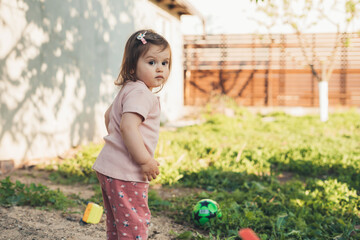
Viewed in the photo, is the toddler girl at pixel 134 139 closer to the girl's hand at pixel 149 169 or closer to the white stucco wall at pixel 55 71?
the girl's hand at pixel 149 169

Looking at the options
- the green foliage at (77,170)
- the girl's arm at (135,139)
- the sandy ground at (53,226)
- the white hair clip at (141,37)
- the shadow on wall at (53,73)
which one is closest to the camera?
the girl's arm at (135,139)

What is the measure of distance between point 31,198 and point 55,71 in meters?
2.81

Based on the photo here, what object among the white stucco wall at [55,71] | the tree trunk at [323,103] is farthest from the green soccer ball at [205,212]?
the tree trunk at [323,103]

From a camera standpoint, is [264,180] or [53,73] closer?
[264,180]

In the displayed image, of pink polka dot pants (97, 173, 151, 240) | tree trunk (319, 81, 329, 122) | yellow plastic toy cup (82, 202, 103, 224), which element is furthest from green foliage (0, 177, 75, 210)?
tree trunk (319, 81, 329, 122)

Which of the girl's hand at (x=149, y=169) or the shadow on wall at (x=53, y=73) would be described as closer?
the girl's hand at (x=149, y=169)

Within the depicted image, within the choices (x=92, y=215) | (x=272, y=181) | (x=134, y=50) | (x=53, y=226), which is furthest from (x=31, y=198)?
(x=272, y=181)

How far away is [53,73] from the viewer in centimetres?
586

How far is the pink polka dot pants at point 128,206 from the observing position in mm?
2062

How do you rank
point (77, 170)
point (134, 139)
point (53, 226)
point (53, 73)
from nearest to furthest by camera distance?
point (134, 139)
point (53, 226)
point (77, 170)
point (53, 73)

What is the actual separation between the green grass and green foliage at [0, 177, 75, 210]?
0.43 metres

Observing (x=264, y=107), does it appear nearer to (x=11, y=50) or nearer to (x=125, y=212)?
(x=11, y=50)

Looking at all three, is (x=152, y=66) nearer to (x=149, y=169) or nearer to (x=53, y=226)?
(x=149, y=169)

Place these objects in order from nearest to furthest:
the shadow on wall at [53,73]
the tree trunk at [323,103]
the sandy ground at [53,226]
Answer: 1. the sandy ground at [53,226]
2. the shadow on wall at [53,73]
3. the tree trunk at [323,103]
